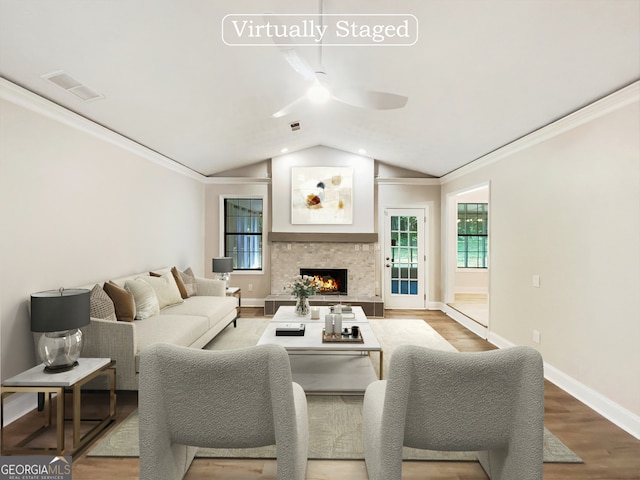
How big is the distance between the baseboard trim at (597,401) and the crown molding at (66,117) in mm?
5115

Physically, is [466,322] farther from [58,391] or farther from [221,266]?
[58,391]

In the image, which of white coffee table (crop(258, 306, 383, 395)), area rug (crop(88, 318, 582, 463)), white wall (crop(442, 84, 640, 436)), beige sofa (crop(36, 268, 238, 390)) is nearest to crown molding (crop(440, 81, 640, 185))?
white wall (crop(442, 84, 640, 436))

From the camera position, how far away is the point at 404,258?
6977 millimetres

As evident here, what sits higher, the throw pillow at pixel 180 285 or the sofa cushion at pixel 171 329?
the throw pillow at pixel 180 285

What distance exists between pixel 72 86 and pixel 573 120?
4.27 meters

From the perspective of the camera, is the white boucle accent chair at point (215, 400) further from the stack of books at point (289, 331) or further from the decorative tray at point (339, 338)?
the stack of books at point (289, 331)

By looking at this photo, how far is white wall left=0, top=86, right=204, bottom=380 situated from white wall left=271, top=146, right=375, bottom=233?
243 centimetres

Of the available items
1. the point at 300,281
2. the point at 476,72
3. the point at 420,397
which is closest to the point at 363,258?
the point at 300,281

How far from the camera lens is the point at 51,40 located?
7.57 ft

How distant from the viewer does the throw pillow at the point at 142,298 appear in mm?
3763

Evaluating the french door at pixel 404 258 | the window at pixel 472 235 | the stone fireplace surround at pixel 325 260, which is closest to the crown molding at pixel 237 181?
the stone fireplace surround at pixel 325 260

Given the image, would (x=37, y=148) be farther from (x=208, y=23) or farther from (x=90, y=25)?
(x=208, y=23)

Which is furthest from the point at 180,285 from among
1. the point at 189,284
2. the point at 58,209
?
the point at 58,209

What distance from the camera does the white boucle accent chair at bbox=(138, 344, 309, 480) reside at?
152cm
